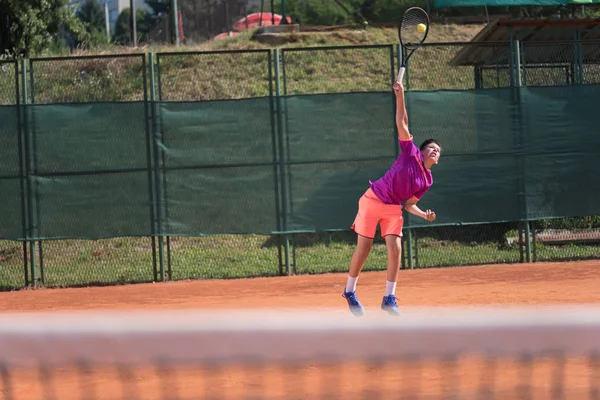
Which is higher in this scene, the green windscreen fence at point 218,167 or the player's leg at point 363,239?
the green windscreen fence at point 218,167

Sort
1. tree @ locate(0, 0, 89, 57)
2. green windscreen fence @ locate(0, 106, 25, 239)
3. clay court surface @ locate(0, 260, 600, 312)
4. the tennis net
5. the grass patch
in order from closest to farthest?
1. the tennis net
2. clay court surface @ locate(0, 260, 600, 312)
3. green windscreen fence @ locate(0, 106, 25, 239)
4. the grass patch
5. tree @ locate(0, 0, 89, 57)

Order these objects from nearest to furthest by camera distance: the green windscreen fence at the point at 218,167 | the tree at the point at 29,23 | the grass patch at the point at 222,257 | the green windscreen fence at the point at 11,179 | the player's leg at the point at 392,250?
1. the player's leg at the point at 392,250
2. the green windscreen fence at the point at 11,179
3. the green windscreen fence at the point at 218,167
4. the grass patch at the point at 222,257
5. the tree at the point at 29,23

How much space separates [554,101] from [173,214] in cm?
501

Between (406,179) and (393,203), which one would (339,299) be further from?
(406,179)

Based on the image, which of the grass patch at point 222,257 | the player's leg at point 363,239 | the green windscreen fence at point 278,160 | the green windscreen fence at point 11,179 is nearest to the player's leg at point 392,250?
the player's leg at point 363,239

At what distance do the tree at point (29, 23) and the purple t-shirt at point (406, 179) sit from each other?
1301 centimetres

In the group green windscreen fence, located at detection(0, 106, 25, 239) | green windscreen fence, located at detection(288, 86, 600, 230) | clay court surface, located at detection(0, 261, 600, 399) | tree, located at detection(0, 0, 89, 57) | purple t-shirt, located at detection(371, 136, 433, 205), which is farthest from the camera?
tree, located at detection(0, 0, 89, 57)

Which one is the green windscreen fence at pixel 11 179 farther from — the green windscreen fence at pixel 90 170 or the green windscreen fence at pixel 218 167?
the green windscreen fence at pixel 218 167

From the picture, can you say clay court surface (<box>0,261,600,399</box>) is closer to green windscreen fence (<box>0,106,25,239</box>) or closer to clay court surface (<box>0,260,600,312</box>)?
clay court surface (<box>0,260,600,312</box>)

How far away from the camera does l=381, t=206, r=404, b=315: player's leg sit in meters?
7.11

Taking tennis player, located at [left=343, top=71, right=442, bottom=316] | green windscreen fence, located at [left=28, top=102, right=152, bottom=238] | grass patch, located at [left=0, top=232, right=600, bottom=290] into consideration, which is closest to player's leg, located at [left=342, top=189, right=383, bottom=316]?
tennis player, located at [left=343, top=71, right=442, bottom=316]

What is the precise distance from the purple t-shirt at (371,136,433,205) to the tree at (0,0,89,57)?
42.7 feet

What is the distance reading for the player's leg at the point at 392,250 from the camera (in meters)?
7.11

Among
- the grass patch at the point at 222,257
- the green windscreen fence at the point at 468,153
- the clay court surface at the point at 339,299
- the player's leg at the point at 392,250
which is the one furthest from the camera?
the grass patch at the point at 222,257
